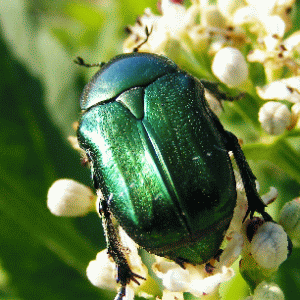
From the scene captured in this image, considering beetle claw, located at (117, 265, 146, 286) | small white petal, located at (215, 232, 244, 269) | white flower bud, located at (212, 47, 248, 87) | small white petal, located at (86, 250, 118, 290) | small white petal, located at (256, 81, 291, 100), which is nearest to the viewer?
small white petal, located at (215, 232, 244, 269)

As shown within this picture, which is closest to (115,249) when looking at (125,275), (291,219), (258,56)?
(125,275)

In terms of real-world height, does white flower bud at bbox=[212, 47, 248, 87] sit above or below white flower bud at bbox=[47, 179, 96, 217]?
above

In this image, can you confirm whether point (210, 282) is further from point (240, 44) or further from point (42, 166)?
point (42, 166)

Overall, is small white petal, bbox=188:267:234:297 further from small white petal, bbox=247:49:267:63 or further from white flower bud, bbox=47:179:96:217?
small white petal, bbox=247:49:267:63

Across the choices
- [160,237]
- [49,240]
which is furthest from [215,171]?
[49,240]

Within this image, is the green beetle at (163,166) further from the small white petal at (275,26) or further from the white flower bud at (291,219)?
the small white petal at (275,26)

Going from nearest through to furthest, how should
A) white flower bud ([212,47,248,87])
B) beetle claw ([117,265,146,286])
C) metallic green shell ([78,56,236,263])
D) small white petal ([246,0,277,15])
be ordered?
metallic green shell ([78,56,236,263]) < beetle claw ([117,265,146,286]) < white flower bud ([212,47,248,87]) < small white petal ([246,0,277,15])

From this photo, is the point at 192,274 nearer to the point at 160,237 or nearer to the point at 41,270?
the point at 160,237

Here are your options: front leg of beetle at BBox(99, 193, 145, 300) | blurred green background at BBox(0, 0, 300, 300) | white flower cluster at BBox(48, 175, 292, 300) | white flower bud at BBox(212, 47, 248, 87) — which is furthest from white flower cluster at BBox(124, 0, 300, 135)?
front leg of beetle at BBox(99, 193, 145, 300)
